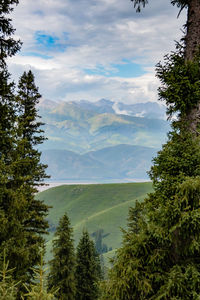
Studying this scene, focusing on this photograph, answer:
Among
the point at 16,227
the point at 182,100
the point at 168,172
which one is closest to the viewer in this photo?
the point at 168,172

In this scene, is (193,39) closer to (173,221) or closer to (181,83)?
(181,83)

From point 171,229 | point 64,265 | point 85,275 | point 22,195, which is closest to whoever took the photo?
point 171,229

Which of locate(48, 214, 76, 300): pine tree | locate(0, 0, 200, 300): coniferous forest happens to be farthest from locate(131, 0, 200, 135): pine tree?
locate(48, 214, 76, 300): pine tree

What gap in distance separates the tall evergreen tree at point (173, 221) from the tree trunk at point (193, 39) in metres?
0.04

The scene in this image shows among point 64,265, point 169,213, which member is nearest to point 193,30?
point 169,213

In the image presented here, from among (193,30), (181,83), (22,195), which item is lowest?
(22,195)

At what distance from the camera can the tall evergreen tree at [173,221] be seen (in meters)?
5.71

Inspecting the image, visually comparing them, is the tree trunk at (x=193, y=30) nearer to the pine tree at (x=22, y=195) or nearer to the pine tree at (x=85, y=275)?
the pine tree at (x=22, y=195)

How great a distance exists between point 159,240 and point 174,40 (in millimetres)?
5832

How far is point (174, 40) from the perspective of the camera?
777cm

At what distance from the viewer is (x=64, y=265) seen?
1105 inches

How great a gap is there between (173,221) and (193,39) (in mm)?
5276

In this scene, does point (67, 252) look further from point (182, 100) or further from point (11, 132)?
point (182, 100)

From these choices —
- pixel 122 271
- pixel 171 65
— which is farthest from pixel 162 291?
pixel 171 65
